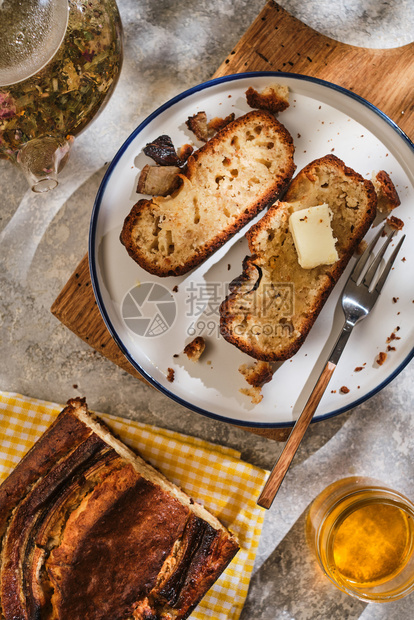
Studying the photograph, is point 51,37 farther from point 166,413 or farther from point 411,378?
point 411,378

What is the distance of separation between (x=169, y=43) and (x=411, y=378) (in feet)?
5.83

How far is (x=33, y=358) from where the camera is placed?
2346 millimetres

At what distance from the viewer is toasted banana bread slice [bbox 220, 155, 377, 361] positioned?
2.07 meters

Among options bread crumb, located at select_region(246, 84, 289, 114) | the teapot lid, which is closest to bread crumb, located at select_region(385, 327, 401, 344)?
bread crumb, located at select_region(246, 84, 289, 114)

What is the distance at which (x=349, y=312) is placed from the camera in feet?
6.82

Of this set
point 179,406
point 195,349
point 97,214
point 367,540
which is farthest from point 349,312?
point 97,214

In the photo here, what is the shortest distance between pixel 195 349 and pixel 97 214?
2.19 feet

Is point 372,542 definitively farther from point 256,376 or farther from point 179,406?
point 179,406

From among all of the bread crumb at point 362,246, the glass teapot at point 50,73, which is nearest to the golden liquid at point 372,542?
the bread crumb at point 362,246

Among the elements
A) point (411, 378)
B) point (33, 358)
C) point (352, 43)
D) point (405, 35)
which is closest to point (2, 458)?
point (33, 358)

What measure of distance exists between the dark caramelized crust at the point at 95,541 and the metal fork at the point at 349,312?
356 mm

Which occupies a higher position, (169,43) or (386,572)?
(169,43)

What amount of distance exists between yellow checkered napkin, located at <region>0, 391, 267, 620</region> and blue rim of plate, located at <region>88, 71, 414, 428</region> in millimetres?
228

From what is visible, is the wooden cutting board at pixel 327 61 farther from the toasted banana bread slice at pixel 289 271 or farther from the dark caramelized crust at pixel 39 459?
the dark caramelized crust at pixel 39 459
